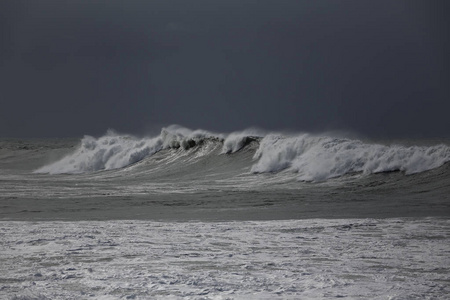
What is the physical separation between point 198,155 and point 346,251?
66.9 feet

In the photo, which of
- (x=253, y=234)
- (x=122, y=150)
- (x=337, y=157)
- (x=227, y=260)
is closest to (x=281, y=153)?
(x=337, y=157)

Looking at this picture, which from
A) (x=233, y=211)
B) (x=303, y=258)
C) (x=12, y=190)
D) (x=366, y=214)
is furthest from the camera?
(x=12, y=190)

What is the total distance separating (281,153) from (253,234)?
47.2 feet

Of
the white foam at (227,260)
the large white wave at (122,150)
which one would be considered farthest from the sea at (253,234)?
the large white wave at (122,150)

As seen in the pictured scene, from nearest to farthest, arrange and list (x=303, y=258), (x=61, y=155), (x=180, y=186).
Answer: (x=303, y=258) < (x=180, y=186) < (x=61, y=155)

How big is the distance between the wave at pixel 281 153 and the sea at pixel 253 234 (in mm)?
76

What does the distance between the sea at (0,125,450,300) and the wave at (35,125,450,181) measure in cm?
8

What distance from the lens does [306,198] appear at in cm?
1370

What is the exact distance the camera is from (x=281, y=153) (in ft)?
74.2

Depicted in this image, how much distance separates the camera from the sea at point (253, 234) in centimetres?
543

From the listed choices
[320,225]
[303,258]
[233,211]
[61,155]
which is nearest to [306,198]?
[233,211]

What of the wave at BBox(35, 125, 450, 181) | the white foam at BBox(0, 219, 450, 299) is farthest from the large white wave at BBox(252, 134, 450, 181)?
the white foam at BBox(0, 219, 450, 299)

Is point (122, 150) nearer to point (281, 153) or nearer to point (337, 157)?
point (281, 153)

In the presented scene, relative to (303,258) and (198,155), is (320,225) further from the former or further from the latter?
(198,155)
